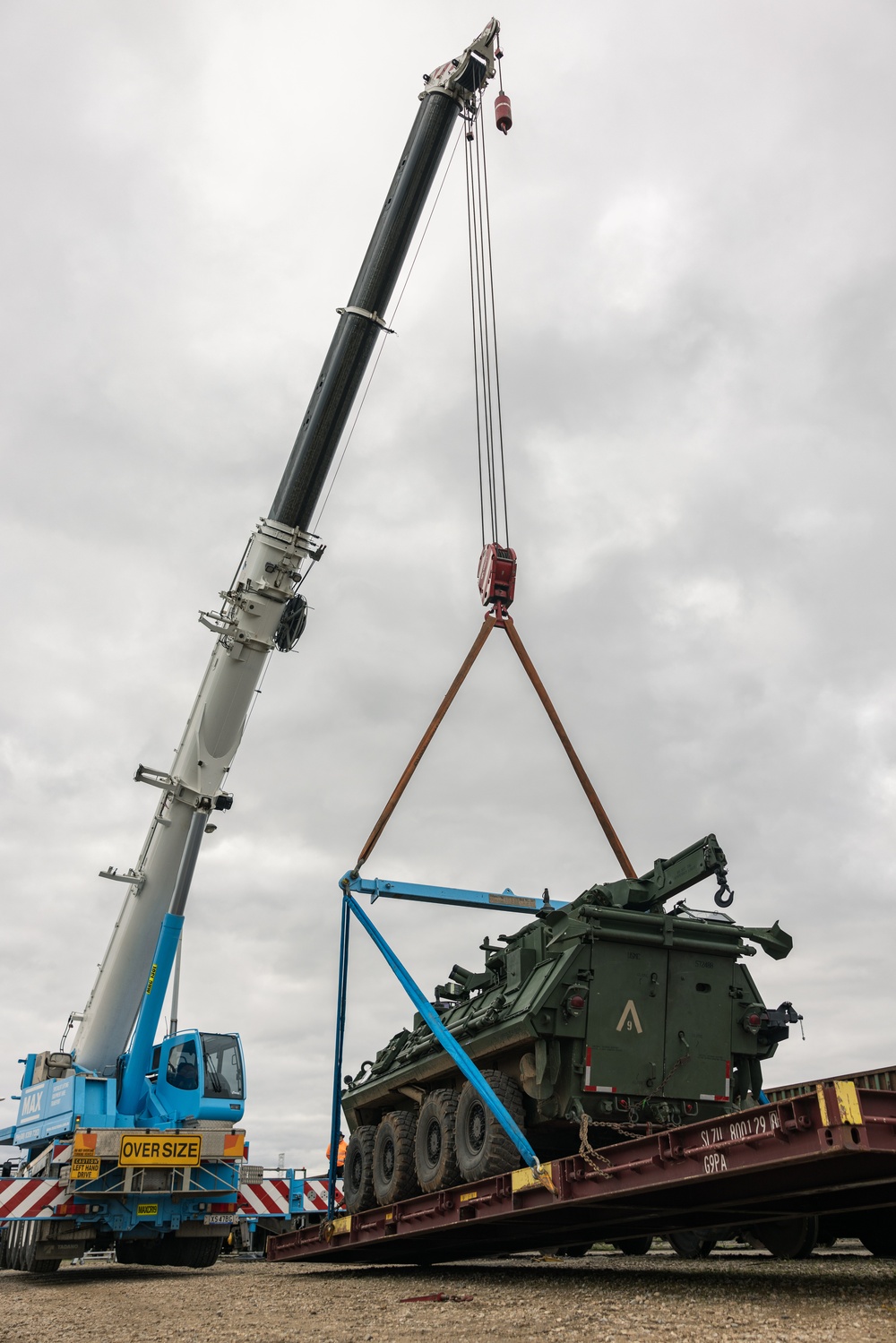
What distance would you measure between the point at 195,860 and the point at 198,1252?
5126 millimetres

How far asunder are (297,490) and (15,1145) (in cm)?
1028

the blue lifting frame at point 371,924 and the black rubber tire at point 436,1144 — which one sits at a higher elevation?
the blue lifting frame at point 371,924

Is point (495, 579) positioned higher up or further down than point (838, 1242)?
higher up

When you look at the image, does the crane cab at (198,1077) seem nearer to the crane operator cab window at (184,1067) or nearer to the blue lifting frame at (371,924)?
the crane operator cab window at (184,1067)

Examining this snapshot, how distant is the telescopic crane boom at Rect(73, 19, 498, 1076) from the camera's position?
15711 mm

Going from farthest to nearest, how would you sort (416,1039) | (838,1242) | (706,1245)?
(838,1242), (416,1039), (706,1245)

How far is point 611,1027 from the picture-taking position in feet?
35.8

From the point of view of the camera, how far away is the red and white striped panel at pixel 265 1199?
17.4m

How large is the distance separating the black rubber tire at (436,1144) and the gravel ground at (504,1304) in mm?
915

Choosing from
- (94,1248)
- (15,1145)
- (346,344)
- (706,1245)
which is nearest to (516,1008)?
(706,1245)

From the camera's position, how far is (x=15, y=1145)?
17359 millimetres

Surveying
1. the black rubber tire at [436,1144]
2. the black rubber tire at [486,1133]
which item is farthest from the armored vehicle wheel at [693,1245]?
the black rubber tire at [486,1133]

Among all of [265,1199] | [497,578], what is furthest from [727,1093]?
[265,1199]

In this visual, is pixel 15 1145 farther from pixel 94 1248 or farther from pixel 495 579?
pixel 495 579
